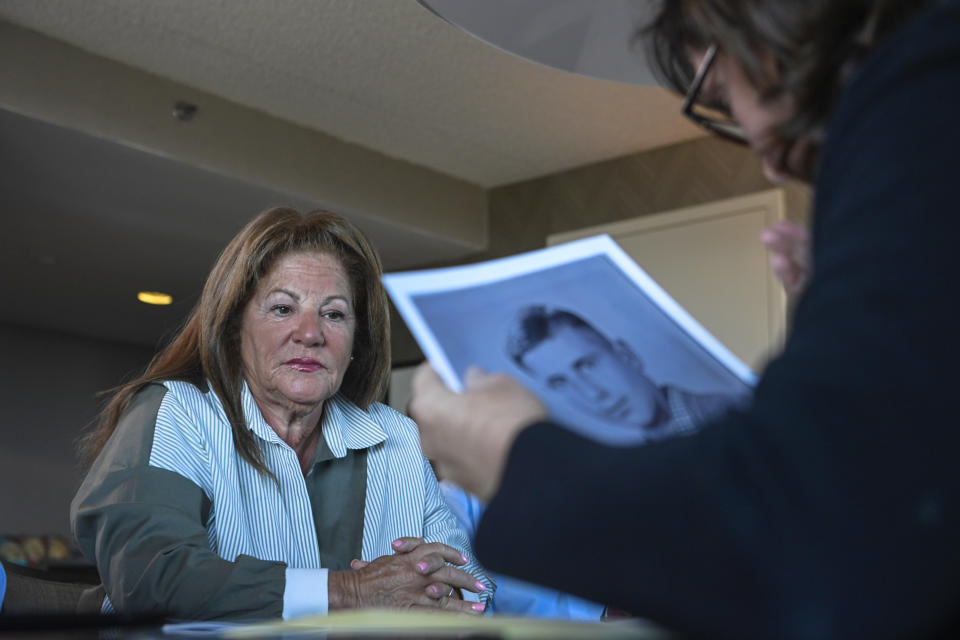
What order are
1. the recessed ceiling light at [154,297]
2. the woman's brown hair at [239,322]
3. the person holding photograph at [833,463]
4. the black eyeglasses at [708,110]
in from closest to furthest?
the person holding photograph at [833,463] < the black eyeglasses at [708,110] < the woman's brown hair at [239,322] < the recessed ceiling light at [154,297]

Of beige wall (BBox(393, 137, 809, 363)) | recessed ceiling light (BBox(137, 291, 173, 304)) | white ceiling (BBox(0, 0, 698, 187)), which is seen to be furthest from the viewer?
recessed ceiling light (BBox(137, 291, 173, 304))

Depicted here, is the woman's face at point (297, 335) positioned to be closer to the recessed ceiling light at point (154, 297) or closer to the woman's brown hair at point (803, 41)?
the woman's brown hair at point (803, 41)

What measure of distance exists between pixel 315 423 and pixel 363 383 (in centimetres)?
18

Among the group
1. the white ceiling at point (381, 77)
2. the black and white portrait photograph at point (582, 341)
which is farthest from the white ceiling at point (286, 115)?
the black and white portrait photograph at point (582, 341)

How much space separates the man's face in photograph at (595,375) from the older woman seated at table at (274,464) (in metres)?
0.80

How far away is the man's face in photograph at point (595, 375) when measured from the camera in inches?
25.1

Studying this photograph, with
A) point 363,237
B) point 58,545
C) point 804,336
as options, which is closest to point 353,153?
point 363,237

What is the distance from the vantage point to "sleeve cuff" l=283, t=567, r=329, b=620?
4.31ft

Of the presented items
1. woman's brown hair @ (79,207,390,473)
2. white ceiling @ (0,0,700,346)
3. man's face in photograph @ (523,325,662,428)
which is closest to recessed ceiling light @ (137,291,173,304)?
white ceiling @ (0,0,700,346)

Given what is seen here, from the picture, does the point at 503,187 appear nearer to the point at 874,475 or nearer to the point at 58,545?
the point at 58,545

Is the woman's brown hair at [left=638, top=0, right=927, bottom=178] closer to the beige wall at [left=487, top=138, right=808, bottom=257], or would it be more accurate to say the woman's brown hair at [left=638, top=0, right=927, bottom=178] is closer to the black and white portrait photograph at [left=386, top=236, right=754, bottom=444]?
the black and white portrait photograph at [left=386, top=236, right=754, bottom=444]

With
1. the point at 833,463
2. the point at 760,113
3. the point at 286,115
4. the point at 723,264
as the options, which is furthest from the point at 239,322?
the point at 723,264

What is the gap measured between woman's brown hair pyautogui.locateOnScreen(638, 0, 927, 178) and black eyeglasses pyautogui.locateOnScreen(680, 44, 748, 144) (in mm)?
43

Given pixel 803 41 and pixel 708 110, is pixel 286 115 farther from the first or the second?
pixel 803 41
